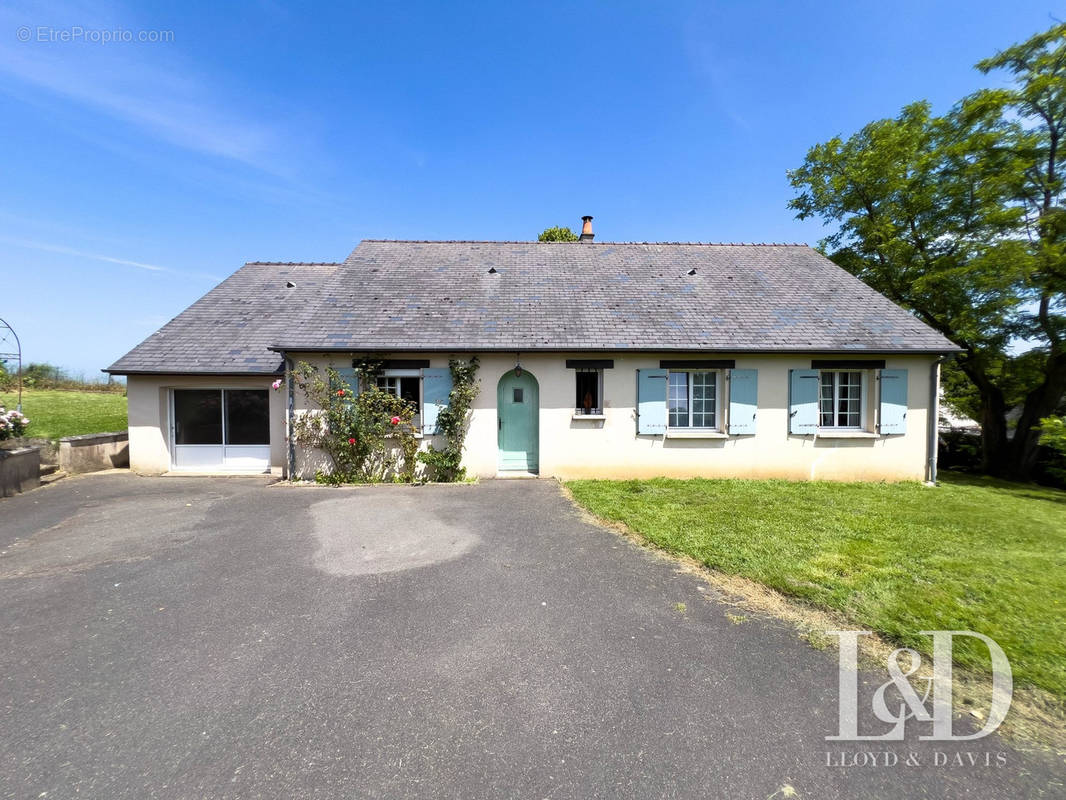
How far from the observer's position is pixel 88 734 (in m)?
2.47

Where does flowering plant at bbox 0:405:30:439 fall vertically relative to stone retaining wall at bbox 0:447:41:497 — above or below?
above

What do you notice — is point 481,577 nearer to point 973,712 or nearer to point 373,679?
point 373,679

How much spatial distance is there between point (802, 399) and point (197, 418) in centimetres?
1463

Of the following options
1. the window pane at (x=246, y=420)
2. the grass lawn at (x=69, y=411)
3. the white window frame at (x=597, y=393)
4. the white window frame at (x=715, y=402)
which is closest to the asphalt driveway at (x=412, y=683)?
the white window frame at (x=597, y=393)

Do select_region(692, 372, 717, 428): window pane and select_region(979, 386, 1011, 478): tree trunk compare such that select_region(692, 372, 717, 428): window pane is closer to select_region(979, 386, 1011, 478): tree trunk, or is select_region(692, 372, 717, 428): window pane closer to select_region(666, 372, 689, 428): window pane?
select_region(666, 372, 689, 428): window pane

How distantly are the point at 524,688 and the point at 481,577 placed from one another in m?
1.82

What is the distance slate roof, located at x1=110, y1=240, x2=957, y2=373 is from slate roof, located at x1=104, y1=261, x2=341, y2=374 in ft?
0.16

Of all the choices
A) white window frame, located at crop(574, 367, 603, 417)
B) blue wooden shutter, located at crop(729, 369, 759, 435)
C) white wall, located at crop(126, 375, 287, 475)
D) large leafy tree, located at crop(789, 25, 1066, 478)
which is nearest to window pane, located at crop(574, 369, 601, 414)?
white window frame, located at crop(574, 367, 603, 417)

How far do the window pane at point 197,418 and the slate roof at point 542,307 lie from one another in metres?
0.89

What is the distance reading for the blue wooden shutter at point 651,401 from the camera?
30.9 ft

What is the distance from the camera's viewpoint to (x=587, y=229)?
15.4 metres

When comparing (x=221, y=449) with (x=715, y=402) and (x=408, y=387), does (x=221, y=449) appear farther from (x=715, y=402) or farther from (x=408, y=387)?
(x=715, y=402)

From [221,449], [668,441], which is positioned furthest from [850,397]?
[221,449]

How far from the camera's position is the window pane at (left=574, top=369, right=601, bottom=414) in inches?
379
